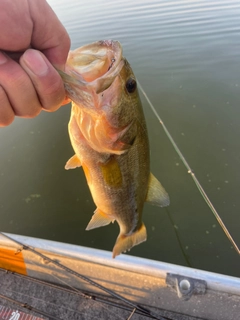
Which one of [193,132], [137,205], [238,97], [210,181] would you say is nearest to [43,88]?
[137,205]

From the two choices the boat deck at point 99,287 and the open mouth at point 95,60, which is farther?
the boat deck at point 99,287

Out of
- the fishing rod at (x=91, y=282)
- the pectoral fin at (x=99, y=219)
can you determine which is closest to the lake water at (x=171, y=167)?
the fishing rod at (x=91, y=282)

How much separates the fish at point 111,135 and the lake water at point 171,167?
1.55 m

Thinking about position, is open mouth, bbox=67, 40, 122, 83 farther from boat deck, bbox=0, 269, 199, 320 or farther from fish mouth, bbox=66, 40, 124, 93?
boat deck, bbox=0, 269, 199, 320

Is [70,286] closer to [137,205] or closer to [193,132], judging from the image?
[137,205]

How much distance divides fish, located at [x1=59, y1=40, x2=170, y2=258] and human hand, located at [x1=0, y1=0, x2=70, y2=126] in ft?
0.37

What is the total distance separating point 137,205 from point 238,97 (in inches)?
173

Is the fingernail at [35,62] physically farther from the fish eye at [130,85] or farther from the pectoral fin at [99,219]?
the pectoral fin at [99,219]

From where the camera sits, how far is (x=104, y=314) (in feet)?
7.54

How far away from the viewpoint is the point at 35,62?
912 millimetres

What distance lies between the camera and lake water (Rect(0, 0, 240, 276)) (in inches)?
133

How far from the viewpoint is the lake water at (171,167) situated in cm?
338

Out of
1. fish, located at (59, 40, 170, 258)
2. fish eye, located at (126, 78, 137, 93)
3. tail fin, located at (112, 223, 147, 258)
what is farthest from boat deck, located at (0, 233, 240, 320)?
fish eye, located at (126, 78, 137, 93)

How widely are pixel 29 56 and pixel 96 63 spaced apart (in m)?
0.38
